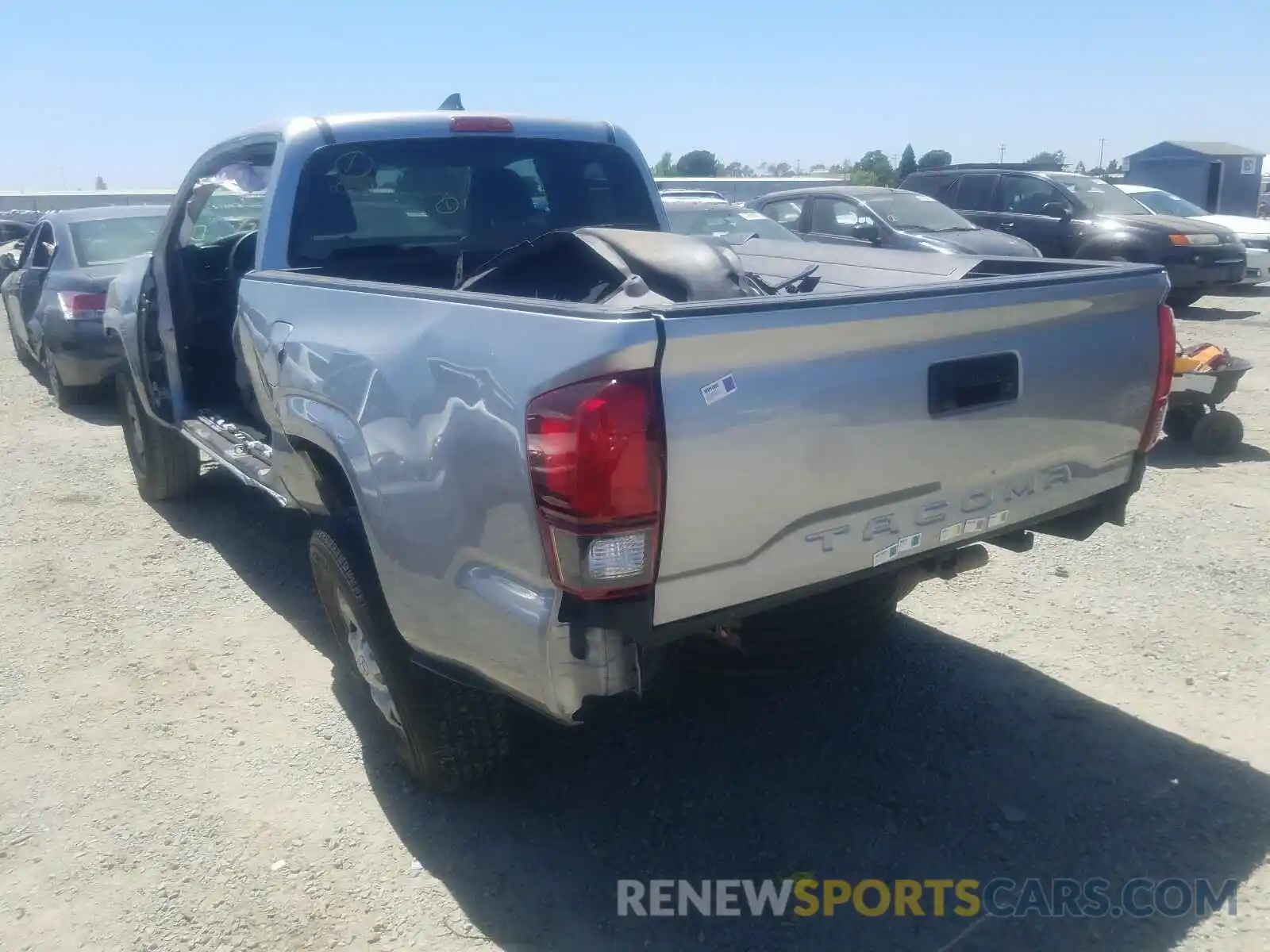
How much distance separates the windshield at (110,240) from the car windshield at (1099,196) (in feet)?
36.8

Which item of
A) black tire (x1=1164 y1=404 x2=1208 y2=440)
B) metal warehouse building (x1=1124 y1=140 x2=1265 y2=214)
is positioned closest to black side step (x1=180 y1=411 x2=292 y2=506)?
black tire (x1=1164 y1=404 x2=1208 y2=440)

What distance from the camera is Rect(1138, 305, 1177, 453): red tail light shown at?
3.27 meters

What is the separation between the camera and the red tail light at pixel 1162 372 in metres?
3.27

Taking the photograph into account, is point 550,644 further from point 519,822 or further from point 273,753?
point 273,753

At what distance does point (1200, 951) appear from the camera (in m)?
2.62

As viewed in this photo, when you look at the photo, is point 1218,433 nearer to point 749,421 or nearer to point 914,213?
point 749,421

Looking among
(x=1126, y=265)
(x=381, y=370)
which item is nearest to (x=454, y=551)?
(x=381, y=370)

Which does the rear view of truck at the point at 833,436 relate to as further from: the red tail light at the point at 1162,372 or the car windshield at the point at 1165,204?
the car windshield at the point at 1165,204

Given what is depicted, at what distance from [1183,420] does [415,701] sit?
6.09m

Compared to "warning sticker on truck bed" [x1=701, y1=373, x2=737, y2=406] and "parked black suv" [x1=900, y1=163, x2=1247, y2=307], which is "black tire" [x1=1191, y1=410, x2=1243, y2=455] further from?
"parked black suv" [x1=900, y1=163, x2=1247, y2=307]

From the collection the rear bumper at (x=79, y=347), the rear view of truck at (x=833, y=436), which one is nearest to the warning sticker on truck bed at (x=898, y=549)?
the rear view of truck at (x=833, y=436)

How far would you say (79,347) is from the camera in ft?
28.5

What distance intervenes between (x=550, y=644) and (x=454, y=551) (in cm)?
41

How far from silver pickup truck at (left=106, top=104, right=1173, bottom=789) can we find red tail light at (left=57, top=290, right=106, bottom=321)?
510 cm
